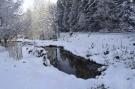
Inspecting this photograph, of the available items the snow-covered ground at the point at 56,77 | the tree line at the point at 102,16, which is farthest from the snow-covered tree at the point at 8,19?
the tree line at the point at 102,16

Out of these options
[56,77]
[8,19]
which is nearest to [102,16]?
[8,19]

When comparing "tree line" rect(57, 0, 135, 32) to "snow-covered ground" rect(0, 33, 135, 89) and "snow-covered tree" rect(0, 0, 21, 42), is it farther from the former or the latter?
"snow-covered ground" rect(0, 33, 135, 89)

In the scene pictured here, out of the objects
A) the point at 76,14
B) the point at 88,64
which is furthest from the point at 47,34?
the point at 88,64

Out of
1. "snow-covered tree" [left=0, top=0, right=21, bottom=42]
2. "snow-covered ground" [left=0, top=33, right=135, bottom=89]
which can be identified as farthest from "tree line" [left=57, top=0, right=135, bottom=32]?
"snow-covered ground" [left=0, top=33, right=135, bottom=89]

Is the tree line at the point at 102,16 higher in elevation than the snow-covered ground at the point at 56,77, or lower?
higher

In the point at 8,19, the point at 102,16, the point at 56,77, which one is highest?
the point at 102,16

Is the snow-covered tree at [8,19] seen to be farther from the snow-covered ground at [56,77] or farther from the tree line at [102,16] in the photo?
the tree line at [102,16]

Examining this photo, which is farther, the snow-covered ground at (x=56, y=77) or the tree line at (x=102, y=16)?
the tree line at (x=102, y=16)

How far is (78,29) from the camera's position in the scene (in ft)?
135

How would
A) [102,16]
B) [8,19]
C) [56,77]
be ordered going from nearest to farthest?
1. [56,77]
2. [8,19]
3. [102,16]

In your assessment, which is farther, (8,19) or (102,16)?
(102,16)

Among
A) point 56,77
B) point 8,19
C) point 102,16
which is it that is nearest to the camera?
point 56,77

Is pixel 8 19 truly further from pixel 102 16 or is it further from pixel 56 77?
pixel 56 77

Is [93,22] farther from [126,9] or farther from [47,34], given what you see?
[47,34]
